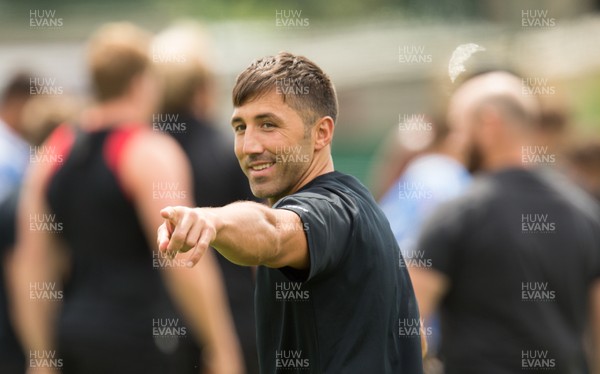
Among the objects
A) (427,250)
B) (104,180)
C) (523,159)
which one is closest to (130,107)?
(104,180)

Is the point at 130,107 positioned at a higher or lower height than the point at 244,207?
higher

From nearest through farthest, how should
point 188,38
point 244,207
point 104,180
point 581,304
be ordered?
point 244,207 < point 104,180 < point 581,304 < point 188,38

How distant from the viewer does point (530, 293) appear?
5758 millimetres

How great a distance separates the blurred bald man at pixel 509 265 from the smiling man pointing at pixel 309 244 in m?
2.12

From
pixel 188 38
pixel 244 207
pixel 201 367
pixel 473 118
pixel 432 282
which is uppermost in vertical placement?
pixel 188 38

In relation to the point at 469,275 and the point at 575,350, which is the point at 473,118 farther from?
the point at 575,350

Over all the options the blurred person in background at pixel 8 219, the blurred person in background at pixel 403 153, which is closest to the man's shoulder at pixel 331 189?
the blurred person in background at pixel 8 219

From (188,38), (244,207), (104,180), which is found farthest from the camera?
(188,38)

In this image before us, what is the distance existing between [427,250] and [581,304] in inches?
33.4
